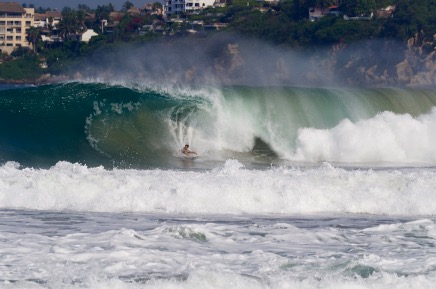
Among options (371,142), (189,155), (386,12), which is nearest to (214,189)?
(189,155)

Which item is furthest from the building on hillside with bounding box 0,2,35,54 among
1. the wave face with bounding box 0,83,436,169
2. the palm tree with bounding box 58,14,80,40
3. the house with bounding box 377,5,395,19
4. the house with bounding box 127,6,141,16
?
the wave face with bounding box 0,83,436,169

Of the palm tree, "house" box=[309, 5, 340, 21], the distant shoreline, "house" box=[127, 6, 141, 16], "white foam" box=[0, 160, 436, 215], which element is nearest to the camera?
"white foam" box=[0, 160, 436, 215]

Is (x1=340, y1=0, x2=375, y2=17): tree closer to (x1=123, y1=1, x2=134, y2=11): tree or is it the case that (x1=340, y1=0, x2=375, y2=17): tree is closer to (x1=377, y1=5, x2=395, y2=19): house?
(x1=377, y1=5, x2=395, y2=19): house

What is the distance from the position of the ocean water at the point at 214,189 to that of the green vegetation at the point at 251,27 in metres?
52.2

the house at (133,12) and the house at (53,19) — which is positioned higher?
the house at (133,12)

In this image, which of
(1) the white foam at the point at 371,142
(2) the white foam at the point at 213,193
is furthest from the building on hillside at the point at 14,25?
(2) the white foam at the point at 213,193

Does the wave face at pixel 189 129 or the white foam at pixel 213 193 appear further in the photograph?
the wave face at pixel 189 129

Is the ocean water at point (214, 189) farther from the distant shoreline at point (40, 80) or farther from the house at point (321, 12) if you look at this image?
the house at point (321, 12)

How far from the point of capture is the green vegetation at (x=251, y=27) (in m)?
88.3

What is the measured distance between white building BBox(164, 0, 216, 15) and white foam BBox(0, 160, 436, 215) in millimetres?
102682

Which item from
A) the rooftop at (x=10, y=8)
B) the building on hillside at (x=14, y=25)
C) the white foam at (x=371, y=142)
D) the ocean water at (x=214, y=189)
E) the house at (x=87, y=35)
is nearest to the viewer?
the ocean water at (x=214, y=189)

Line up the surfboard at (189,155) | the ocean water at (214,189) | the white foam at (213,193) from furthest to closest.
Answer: the surfboard at (189,155) → the white foam at (213,193) → the ocean water at (214,189)

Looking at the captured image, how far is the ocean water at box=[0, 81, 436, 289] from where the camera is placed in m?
14.1

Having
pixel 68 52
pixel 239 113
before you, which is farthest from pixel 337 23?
pixel 239 113
